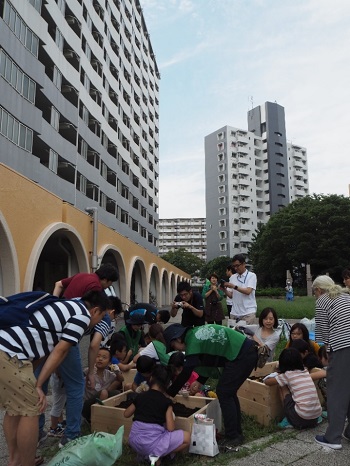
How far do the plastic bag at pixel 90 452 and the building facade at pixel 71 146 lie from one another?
7.75m

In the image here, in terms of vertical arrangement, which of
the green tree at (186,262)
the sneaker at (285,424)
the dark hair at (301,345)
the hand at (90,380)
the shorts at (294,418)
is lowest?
the sneaker at (285,424)

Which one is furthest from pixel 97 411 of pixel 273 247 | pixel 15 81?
pixel 273 247

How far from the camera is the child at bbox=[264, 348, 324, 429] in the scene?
4.10 metres

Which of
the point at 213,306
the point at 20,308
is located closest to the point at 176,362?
the point at 20,308

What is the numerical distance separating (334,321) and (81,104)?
22409 millimetres

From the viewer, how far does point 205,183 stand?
75062mm

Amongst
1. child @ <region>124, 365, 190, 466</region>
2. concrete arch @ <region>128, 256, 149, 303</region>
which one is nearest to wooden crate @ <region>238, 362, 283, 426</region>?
child @ <region>124, 365, 190, 466</region>

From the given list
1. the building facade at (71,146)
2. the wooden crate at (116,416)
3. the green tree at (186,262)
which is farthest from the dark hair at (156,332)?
the green tree at (186,262)

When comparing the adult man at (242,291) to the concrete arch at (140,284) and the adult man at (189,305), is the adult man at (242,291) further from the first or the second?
the concrete arch at (140,284)

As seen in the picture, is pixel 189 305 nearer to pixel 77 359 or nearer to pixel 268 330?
pixel 268 330

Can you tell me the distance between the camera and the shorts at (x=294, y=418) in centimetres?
413

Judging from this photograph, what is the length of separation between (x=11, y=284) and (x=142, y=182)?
30.7 m

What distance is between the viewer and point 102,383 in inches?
193

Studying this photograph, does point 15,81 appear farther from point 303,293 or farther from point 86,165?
point 303,293
